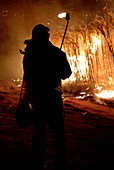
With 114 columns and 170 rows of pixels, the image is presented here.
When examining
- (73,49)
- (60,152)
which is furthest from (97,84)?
(60,152)

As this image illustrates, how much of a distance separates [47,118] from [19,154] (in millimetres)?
1496

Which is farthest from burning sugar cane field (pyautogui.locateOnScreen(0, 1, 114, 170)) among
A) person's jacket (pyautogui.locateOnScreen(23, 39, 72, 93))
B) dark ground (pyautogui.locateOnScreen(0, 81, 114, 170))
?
person's jacket (pyautogui.locateOnScreen(23, 39, 72, 93))

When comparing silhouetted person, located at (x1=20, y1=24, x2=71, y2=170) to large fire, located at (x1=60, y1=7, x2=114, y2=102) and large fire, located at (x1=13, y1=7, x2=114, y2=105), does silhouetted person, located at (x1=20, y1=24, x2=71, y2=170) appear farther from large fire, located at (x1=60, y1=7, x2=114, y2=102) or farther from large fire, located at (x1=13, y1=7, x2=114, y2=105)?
large fire, located at (x1=60, y1=7, x2=114, y2=102)

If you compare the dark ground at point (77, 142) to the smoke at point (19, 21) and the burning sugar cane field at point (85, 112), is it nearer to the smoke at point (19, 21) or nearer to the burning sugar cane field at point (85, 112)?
the burning sugar cane field at point (85, 112)

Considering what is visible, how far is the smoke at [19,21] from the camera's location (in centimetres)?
2670

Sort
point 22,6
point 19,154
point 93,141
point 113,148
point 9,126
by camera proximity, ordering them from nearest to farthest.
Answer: point 19,154
point 113,148
point 93,141
point 9,126
point 22,6

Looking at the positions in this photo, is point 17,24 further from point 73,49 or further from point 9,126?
point 9,126

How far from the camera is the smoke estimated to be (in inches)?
1051

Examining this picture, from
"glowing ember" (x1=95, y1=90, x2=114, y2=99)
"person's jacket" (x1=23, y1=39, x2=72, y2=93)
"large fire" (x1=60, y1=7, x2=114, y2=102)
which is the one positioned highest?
"large fire" (x1=60, y1=7, x2=114, y2=102)

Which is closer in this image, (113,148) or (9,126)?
(113,148)

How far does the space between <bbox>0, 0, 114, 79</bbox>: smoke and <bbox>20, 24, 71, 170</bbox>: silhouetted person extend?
21.9m

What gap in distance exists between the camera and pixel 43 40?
4.00 meters

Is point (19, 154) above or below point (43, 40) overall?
below

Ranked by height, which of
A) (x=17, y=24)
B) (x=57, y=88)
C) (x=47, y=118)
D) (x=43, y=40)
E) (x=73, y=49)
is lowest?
(x=47, y=118)
